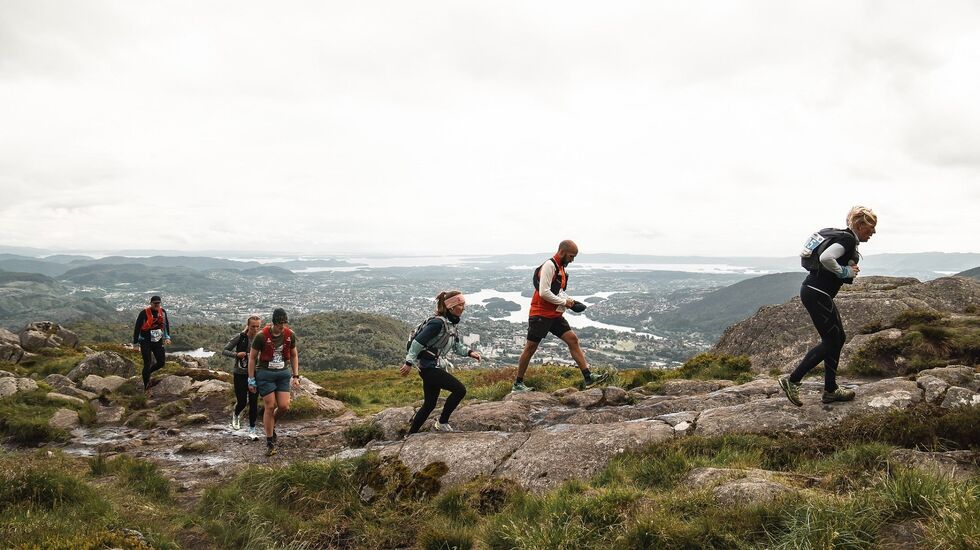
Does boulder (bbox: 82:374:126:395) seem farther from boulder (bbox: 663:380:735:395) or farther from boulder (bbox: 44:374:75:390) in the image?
boulder (bbox: 663:380:735:395)

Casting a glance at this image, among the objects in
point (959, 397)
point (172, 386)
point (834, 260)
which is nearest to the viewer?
point (834, 260)

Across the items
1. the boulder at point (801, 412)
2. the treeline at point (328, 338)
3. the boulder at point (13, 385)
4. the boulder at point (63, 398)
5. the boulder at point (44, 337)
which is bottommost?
the treeline at point (328, 338)

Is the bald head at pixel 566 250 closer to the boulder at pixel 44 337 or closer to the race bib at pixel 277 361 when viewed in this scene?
the race bib at pixel 277 361

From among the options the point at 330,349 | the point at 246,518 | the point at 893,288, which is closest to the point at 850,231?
the point at 246,518

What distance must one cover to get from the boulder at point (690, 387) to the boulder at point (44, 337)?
37.6m

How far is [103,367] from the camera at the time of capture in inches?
802

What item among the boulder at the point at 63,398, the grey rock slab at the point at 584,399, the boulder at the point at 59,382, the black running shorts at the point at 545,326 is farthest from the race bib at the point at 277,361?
the boulder at the point at 59,382

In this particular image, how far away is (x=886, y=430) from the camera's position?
6.11 m

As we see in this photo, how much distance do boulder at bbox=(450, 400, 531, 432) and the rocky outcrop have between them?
9.62 metres

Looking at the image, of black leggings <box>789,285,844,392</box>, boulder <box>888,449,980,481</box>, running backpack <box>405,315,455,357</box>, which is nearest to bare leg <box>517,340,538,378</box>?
running backpack <box>405,315,455,357</box>

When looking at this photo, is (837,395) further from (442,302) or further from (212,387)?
(212,387)

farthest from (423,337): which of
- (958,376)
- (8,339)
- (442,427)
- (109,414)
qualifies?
(8,339)

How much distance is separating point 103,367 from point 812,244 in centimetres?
2704

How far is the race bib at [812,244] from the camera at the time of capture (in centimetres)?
761
